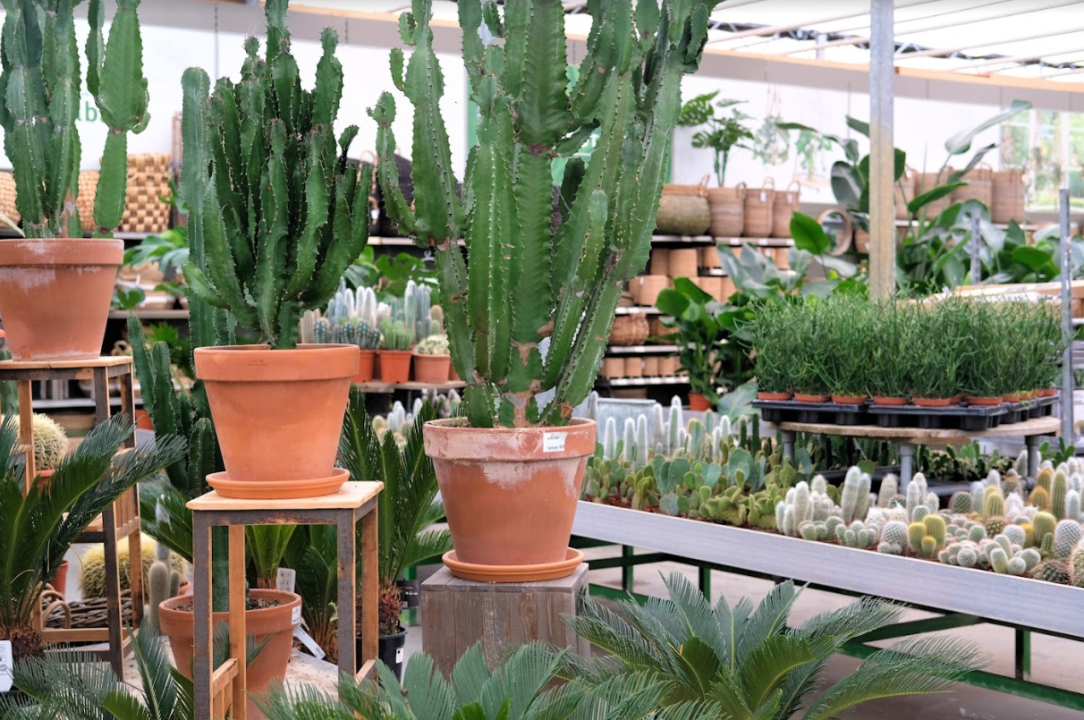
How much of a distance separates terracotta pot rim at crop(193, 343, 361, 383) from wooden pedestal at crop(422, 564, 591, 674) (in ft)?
1.72

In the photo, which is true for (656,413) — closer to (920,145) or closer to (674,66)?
(674,66)

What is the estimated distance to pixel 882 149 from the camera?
218 inches

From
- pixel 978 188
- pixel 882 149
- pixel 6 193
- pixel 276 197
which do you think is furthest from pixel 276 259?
pixel 978 188

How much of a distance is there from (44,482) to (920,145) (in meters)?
11.2

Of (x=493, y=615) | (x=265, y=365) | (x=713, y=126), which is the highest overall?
(x=713, y=126)

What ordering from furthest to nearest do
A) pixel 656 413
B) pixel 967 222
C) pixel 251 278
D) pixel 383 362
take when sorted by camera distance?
pixel 967 222
pixel 383 362
pixel 656 413
pixel 251 278

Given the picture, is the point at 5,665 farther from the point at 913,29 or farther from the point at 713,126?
the point at 913,29

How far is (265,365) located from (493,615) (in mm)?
692

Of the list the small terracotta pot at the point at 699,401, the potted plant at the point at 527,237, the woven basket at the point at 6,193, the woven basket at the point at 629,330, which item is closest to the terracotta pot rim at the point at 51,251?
the potted plant at the point at 527,237

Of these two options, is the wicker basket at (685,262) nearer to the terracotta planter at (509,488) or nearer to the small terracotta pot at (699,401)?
the small terracotta pot at (699,401)

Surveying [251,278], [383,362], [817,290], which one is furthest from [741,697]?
[817,290]

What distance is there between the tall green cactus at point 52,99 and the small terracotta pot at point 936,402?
258cm

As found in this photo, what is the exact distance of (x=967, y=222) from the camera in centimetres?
881

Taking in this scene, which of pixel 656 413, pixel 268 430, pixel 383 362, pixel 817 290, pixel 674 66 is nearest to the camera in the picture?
pixel 268 430
